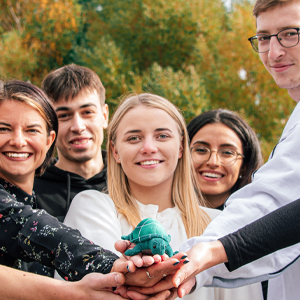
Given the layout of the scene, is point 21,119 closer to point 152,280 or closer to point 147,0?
point 152,280

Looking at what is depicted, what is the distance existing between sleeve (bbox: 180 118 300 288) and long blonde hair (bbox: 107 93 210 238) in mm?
607

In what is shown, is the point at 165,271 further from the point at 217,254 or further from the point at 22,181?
the point at 22,181

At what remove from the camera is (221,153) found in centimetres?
347

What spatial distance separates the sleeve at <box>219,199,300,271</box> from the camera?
177 centimetres

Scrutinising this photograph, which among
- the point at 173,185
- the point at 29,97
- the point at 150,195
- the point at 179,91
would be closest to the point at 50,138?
the point at 29,97

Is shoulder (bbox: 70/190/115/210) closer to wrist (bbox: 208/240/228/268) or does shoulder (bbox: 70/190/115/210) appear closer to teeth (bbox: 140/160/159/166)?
teeth (bbox: 140/160/159/166)

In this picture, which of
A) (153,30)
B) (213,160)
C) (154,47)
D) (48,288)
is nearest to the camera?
(48,288)

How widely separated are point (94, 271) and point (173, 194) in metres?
1.01

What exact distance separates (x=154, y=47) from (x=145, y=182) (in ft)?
58.9

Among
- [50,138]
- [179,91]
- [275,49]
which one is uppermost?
[179,91]

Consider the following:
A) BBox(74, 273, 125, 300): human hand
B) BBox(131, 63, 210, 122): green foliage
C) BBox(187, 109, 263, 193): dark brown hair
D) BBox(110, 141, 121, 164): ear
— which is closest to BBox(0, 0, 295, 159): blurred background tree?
BBox(131, 63, 210, 122): green foliage

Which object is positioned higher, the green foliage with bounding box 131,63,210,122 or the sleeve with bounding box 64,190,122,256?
the green foliage with bounding box 131,63,210,122

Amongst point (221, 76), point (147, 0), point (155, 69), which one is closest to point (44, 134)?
point (155, 69)

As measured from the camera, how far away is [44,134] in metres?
2.53
